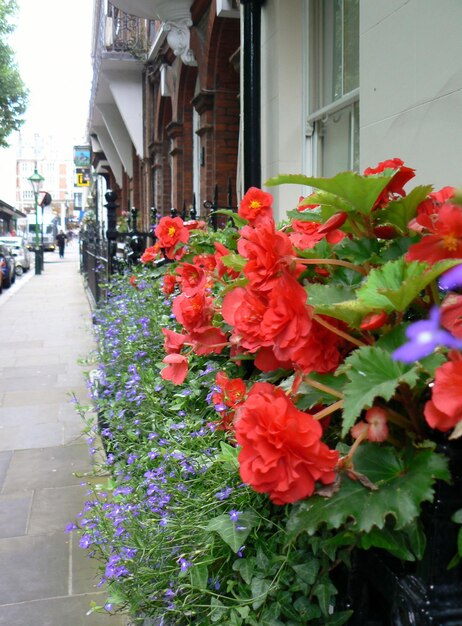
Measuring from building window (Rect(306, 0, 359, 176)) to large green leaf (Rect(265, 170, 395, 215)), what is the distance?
2929mm

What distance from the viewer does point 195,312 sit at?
2.09 m

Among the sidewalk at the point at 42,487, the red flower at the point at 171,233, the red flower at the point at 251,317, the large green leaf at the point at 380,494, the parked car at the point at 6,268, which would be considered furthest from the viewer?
the parked car at the point at 6,268

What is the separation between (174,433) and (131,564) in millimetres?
682

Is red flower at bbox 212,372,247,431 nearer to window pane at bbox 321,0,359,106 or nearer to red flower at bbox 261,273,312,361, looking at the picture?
red flower at bbox 261,273,312,361

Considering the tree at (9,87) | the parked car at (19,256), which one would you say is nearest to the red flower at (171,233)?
the parked car at (19,256)

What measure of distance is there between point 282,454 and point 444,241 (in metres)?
0.49

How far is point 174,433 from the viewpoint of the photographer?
2645mm

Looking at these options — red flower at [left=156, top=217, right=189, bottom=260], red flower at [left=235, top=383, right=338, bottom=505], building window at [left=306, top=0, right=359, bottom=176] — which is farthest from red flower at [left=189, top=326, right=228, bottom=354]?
building window at [left=306, top=0, right=359, bottom=176]

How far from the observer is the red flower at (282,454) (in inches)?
49.4

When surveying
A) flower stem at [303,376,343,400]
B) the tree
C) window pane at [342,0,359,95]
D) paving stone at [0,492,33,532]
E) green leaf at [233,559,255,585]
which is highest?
the tree

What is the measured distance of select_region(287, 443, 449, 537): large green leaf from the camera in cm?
120

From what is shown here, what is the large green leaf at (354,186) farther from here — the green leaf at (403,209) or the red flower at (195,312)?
the red flower at (195,312)

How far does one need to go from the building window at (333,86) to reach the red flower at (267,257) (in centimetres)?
303

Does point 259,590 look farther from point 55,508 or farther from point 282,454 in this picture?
point 55,508
